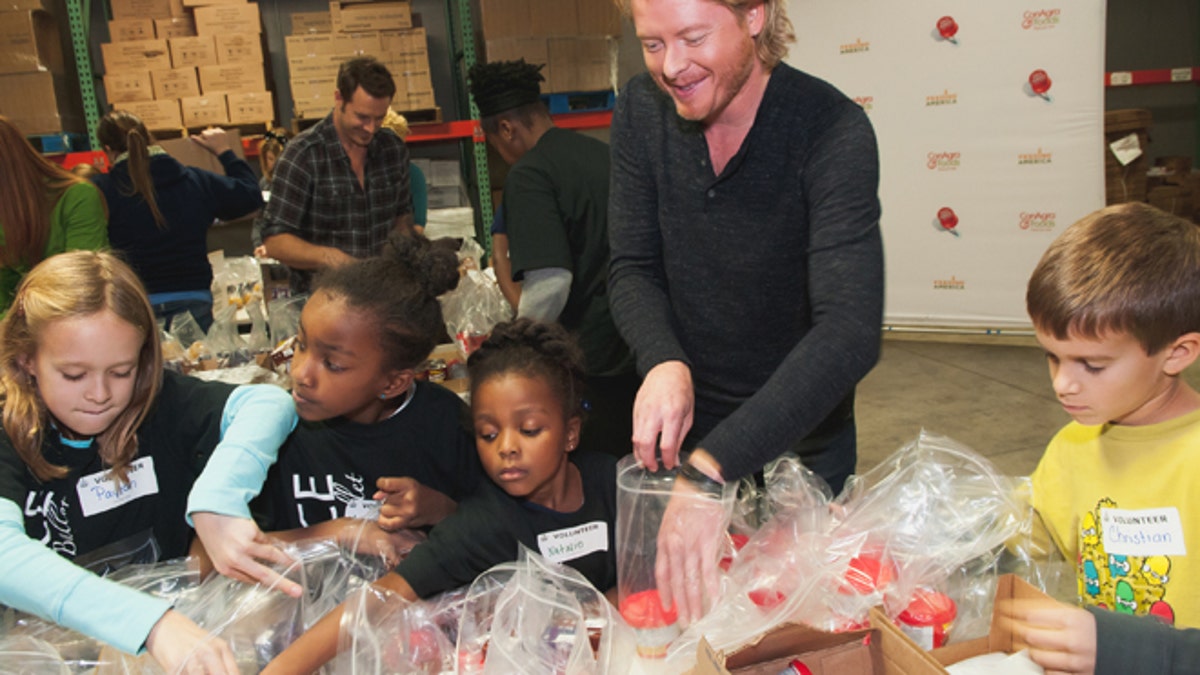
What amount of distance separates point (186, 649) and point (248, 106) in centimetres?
476

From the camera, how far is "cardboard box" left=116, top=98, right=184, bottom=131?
4.98 meters

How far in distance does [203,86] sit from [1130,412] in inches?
207

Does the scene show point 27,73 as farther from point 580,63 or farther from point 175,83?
point 580,63

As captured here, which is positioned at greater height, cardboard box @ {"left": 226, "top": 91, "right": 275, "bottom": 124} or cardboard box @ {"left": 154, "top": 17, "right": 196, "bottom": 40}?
cardboard box @ {"left": 154, "top": 17, "right": 196, "bottom": 40}

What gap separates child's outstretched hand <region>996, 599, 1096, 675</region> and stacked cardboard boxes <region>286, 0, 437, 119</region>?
4864 mm

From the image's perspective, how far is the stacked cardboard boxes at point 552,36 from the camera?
16.2 ft

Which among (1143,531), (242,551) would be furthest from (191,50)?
(1143,531)

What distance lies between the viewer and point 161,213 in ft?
10.5

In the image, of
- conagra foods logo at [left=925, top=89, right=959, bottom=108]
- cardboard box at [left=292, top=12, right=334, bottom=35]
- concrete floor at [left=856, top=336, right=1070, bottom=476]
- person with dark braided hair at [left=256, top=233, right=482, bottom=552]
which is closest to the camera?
person with dark braided hair at [left=256, top=233, right=482, bottom=552]

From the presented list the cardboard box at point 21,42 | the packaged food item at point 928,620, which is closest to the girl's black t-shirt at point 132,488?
the packaged food item at point 928,620

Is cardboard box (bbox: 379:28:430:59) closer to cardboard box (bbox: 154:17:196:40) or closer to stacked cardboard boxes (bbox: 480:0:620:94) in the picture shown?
stacked cardboard boxes (bbox: 480:0:620:94)

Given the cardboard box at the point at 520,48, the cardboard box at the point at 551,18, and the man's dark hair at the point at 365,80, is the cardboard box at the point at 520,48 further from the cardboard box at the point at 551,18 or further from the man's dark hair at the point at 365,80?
the man's dark hair at the point at 365,80

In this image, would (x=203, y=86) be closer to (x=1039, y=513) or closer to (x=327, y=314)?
(x=327, y=314)

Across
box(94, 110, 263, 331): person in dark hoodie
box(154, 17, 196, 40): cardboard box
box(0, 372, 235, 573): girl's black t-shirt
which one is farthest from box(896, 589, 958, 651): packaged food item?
box(154, 17, 196, 40): cardboard box
